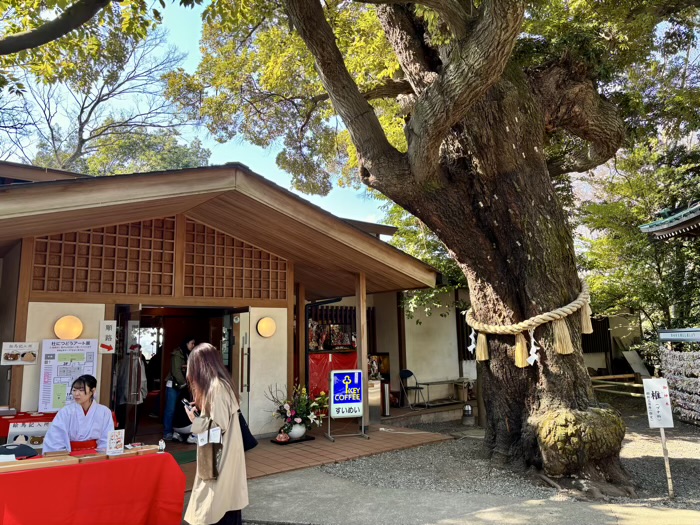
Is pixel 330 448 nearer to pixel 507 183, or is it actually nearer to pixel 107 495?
pixel 107 495

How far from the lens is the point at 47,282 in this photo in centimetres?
630

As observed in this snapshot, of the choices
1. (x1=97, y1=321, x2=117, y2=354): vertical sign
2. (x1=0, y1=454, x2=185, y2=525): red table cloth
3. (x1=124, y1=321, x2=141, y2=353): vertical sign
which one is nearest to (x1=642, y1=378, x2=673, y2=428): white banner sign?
(x1=0, y1=454, x2=185, y2=525): red table cloth

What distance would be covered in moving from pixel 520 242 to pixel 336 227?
261cm

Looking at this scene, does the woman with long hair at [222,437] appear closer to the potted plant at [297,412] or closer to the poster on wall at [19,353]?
the poster on wall at [19,353]

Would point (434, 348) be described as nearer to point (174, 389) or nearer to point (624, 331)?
point (174, 389)

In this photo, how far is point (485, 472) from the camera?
577cm

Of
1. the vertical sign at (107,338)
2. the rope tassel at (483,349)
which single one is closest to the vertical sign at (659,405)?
the rope tassel at (483,349)

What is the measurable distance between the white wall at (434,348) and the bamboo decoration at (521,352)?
224 inches

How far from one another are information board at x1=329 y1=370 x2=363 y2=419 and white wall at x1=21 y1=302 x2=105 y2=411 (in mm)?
3343

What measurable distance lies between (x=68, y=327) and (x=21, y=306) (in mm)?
580

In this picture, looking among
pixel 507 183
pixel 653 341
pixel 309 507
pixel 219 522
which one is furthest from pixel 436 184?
pixel 653 341

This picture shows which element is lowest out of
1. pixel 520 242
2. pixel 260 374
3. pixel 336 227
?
pixel 260 374

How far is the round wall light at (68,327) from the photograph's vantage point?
6.25 m

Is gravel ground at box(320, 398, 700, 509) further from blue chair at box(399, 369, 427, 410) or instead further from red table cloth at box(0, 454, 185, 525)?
blue chair at box(399, 369, 427, 410)
